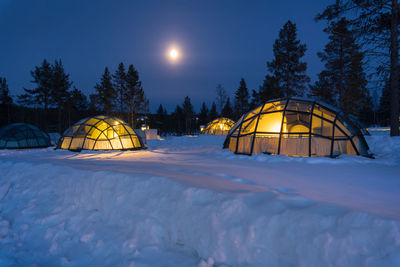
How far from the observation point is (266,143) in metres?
8.83

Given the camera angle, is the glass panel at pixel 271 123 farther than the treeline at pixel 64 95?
No

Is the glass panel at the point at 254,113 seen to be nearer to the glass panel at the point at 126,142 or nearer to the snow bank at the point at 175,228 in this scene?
the snow bank at the point at 175,228

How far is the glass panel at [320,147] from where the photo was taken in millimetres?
8062

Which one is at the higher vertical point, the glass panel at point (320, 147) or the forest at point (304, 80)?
the forest at point (304, 80)

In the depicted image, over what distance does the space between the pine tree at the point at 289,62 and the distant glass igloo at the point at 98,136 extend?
21.0 meters

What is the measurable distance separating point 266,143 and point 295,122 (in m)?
1.89

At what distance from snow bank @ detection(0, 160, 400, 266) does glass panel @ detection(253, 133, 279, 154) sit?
5126mm

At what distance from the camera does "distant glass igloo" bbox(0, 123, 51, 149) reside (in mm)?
15727

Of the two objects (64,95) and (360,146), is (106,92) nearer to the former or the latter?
(64,95)

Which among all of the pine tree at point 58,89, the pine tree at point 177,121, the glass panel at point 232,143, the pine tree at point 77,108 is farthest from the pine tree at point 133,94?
the pine tree at point 177,121

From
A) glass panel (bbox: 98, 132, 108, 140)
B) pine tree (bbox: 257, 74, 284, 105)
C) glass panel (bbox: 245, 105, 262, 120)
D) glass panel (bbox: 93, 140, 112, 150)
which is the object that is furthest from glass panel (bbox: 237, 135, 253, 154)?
pine tree (bbox: 257, 74, 284, 105)

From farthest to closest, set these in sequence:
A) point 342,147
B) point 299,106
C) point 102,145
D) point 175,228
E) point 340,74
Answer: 1. point 340,74
2. point 102,145
3. point 299,106
4. point 342,147
5. point 175,228

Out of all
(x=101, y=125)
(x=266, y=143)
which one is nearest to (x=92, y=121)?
(x=101, y=125)

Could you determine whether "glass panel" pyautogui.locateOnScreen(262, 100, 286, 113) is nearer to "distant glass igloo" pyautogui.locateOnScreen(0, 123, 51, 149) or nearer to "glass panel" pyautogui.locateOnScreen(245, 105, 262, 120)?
"glass panel" pyautogui.locateOnScreen(245, 105, 262, 120)
